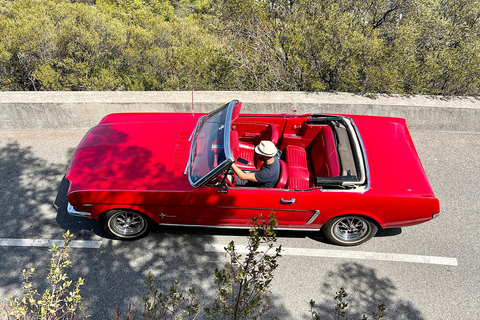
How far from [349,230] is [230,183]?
5.66 feet

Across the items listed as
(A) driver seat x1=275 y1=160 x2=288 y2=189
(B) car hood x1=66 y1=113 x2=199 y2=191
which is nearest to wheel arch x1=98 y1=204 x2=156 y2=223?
(B) car hood x1=66 y1=113 x2=199 y2=191

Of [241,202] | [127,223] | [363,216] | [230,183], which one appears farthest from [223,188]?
[363,216]

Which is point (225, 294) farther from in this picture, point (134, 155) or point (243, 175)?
point (134, 155)

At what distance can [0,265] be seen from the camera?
4277 mm

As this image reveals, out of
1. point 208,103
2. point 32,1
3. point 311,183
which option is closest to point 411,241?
point 311,183

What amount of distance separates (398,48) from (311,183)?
433 cm

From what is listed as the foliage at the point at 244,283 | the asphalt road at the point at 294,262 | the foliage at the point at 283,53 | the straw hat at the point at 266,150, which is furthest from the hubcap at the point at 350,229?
the foliage at the point at 283,53

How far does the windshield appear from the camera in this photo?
12.8 feet

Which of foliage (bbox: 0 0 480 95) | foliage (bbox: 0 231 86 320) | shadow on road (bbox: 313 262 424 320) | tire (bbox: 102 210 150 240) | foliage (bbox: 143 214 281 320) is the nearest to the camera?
foliage (bbox: 143 214 281 320)

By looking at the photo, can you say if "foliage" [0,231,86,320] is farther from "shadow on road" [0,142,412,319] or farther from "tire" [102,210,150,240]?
"tire" [102,210,150,240]

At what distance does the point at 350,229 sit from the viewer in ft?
14.7

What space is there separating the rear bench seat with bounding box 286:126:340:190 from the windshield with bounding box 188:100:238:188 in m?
1.01

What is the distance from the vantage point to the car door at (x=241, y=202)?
4.02 m

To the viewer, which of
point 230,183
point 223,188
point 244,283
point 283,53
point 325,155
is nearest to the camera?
point 244,283
